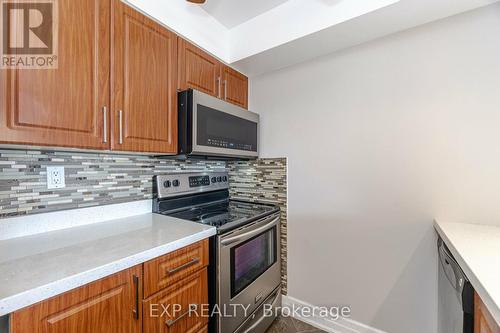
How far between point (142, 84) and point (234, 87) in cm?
86

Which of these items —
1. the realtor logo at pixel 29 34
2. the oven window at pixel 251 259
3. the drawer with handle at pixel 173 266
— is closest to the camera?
the realtor logo at pixel 29 34

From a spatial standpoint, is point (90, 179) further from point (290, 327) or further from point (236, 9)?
point (290, 327)

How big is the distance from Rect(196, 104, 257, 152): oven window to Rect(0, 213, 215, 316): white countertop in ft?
1.85

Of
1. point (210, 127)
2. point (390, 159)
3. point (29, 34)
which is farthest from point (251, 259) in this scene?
point (29, 34)

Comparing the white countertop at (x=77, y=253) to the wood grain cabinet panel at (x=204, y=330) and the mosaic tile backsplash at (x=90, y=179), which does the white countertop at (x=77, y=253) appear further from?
the wood grain cabinet panel at (x=204, y=330)

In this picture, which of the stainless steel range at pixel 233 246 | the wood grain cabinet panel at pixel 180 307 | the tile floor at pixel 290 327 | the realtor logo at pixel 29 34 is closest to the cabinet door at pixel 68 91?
the realtor logo at pixel 29 34

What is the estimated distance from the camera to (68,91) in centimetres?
95

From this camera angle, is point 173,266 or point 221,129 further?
point 221,129

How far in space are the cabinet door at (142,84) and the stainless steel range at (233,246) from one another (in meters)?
0.44

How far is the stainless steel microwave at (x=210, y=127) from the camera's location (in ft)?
4.54

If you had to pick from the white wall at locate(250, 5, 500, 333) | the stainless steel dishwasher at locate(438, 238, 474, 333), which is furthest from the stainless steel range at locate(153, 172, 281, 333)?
the stainless steel dishwasher at locate(438, 238, 474, 333)

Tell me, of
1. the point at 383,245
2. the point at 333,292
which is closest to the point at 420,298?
the point at 383,245

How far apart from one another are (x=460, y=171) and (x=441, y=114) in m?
0.35

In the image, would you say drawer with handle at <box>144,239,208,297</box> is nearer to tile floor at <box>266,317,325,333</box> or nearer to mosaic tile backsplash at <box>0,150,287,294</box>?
mosaic tile backsplash at <box>0,150,287,294</box>
